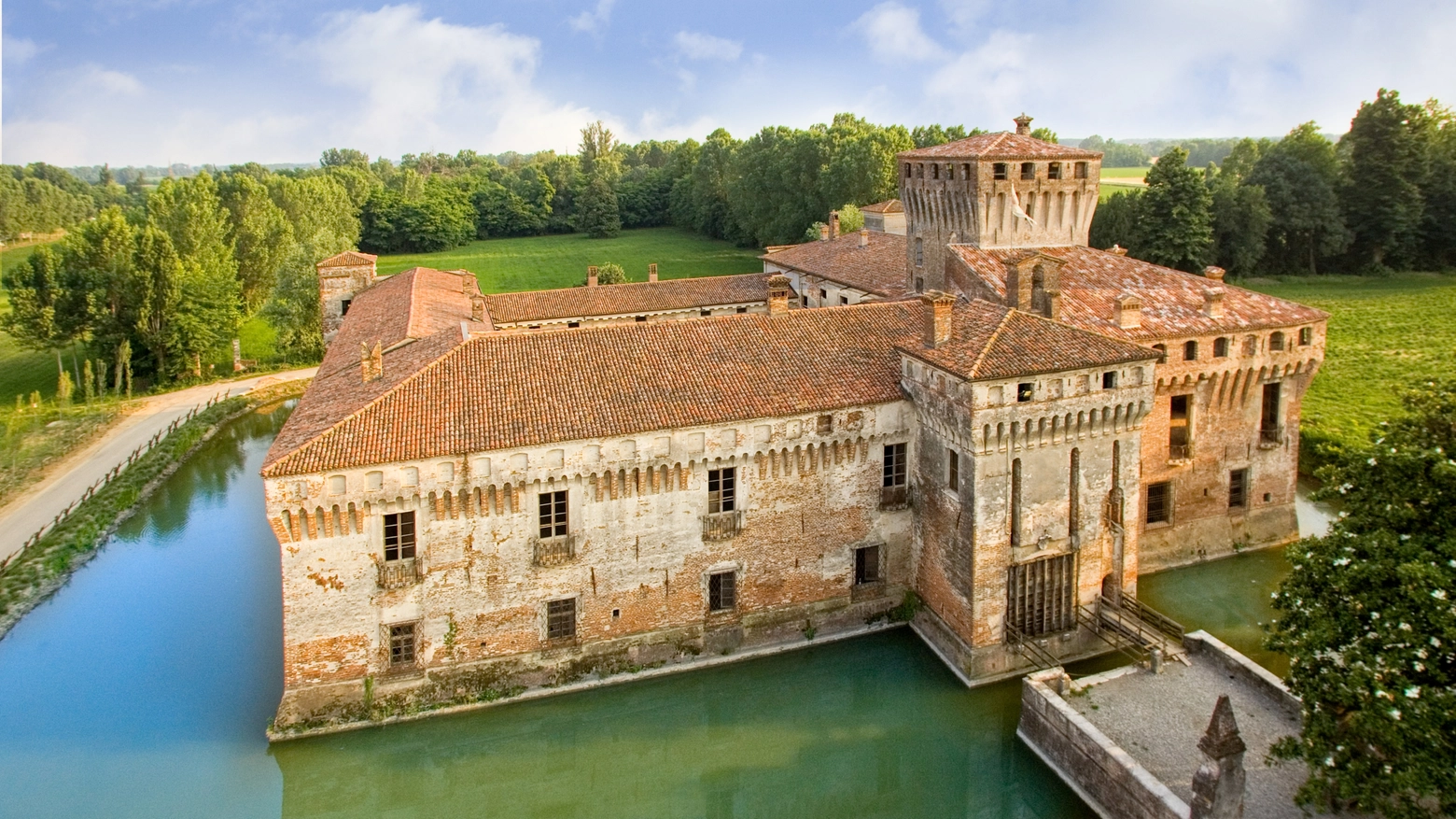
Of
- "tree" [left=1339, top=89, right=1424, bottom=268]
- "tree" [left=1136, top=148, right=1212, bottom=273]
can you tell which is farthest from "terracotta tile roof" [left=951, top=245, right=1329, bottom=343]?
"tree" [left=1339, top=89, right=1424, bottom=268]

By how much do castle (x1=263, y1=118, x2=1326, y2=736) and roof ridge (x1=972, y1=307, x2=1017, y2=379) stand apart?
62 millimetres

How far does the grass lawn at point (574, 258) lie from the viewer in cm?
8650

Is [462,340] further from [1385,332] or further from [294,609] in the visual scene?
[1385,332]

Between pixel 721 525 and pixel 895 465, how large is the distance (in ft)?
15.6

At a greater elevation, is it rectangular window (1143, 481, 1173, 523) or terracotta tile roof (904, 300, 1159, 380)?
terracotta tile roof (904, 300, 1159, 380)

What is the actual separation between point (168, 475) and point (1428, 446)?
41.3m

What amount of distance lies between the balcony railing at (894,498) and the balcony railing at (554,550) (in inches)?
302

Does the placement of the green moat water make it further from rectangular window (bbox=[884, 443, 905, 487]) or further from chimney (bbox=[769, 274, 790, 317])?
chimney (bbox=[769, 274, 790, 317])

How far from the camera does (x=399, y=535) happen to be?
2105 centimetres

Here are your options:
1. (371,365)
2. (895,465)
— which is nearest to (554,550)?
(371,365)

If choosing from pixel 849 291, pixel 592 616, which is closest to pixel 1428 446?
pixel 592 616

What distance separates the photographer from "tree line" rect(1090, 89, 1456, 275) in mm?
69812

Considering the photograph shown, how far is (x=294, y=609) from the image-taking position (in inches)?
808

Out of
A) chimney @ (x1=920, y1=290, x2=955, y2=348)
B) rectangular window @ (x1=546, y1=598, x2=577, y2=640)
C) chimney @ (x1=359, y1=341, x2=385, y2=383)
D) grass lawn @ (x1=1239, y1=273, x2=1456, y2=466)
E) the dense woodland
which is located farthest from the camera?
the dense woodland
